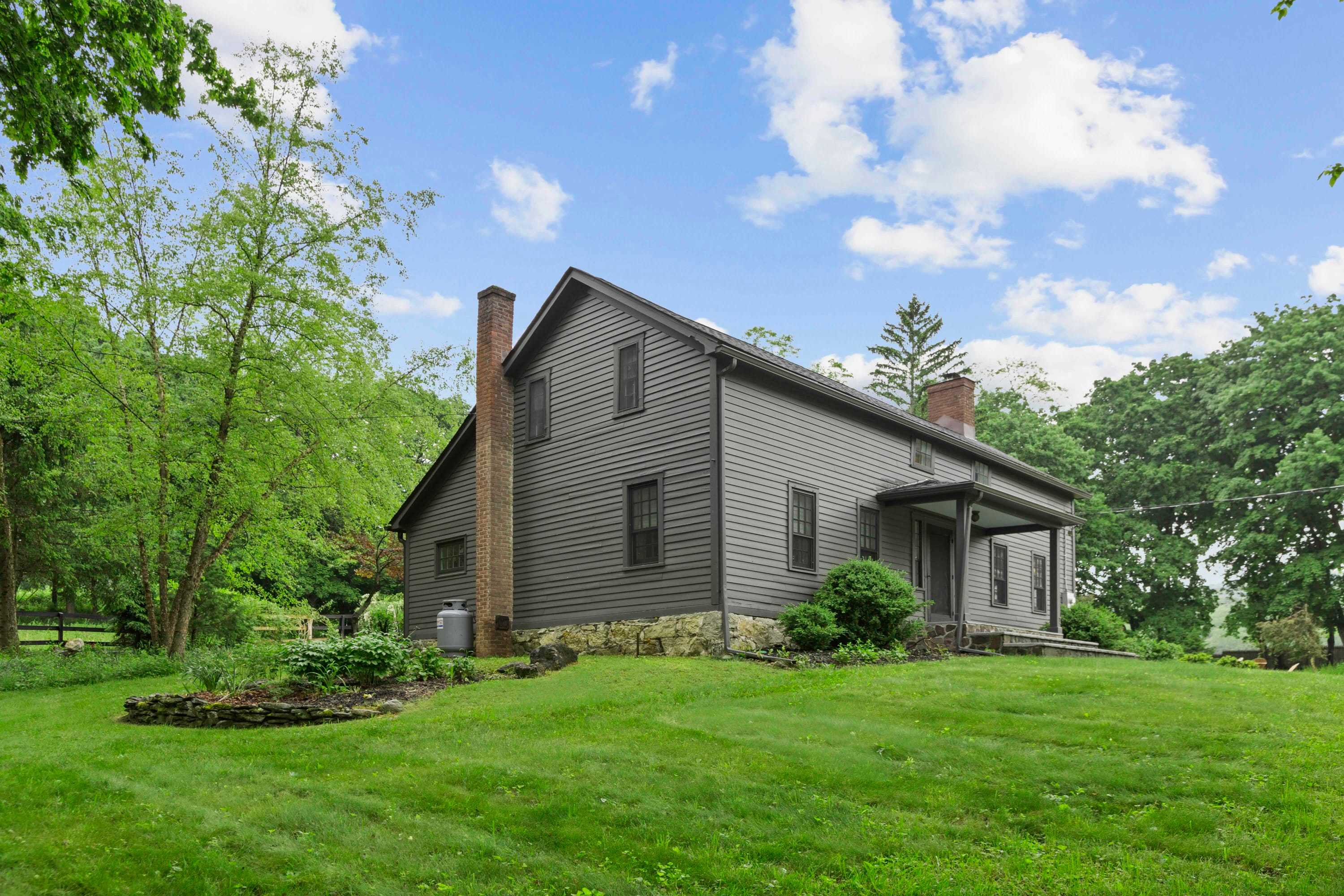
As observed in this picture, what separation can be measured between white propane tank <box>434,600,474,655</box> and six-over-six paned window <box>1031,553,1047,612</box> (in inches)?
575

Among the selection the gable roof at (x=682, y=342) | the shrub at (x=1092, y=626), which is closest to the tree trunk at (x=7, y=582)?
the gable roof at (x=682, y=342)

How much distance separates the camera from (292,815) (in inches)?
285

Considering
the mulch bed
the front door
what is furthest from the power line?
the mulch bed

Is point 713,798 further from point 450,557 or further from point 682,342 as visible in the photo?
point 450,557

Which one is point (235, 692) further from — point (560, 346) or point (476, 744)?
point (560, 346)

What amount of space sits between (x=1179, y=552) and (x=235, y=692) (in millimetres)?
31258

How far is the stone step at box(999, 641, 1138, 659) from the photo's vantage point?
1895 centimetres

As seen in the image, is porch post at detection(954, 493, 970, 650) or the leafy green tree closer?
the leafy green tree

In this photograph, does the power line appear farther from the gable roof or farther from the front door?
the front door

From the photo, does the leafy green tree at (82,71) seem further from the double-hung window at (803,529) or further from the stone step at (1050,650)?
the stone step at (1050,650)

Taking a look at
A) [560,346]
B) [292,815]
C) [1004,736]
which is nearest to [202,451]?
[560,346]

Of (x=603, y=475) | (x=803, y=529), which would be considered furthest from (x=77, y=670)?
(x=803, y=529)

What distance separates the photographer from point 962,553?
18594mm

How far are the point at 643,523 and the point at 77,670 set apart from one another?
32.7ft
